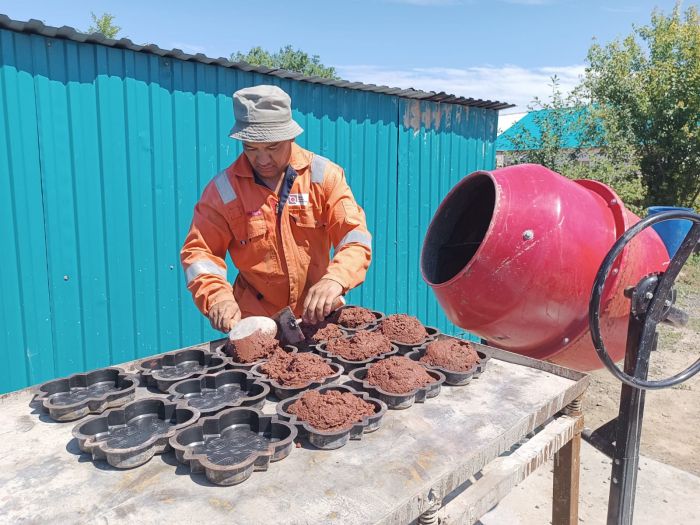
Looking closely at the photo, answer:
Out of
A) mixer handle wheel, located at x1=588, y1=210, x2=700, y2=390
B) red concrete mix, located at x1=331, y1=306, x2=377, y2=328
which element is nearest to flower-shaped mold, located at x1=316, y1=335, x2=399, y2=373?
red concrete mix, located at x1=331, y1=306, x2=377, y2=328

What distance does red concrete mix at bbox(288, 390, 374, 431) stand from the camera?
148 centimetres

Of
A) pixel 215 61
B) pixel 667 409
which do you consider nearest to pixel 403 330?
pixel 215 61

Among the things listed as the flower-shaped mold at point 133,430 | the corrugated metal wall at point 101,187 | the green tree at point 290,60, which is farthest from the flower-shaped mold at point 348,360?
the green tree at point 290,60

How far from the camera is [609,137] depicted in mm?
7633

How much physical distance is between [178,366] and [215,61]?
94.4 inches

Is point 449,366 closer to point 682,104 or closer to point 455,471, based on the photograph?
point 455,471

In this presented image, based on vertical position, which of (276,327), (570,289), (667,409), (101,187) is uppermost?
(101,187)

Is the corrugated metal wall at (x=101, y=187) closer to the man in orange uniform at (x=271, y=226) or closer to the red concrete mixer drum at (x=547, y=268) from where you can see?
the man in orange uniform at (x=271, y=226)

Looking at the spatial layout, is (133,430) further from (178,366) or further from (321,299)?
(321,299)

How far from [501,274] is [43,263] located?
8.98ft

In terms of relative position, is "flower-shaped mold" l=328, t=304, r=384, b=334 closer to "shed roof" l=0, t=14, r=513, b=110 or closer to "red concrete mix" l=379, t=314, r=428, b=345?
"red concrete mix" l=379, t=314, r=428, b=345

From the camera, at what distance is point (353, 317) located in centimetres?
238

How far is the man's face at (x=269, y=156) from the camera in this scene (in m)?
2.29

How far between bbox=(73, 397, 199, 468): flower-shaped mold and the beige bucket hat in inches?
44.6
